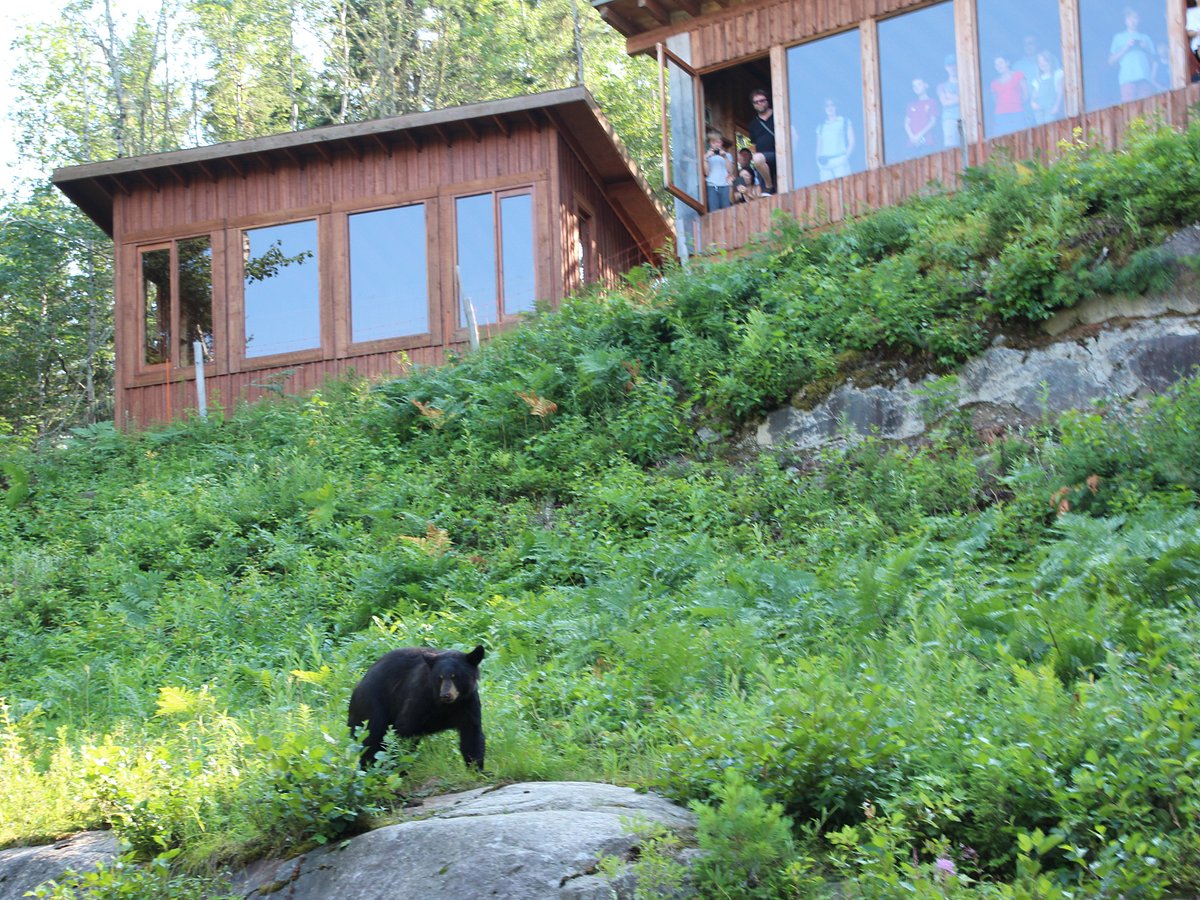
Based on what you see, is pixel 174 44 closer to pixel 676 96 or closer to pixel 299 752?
pixel 676 96

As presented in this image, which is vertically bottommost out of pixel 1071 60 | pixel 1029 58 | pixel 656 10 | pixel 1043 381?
pixel 1043 381

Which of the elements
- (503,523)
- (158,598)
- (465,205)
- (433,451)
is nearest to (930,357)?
(503,523)

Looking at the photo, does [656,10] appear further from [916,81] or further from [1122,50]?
[1122,50]

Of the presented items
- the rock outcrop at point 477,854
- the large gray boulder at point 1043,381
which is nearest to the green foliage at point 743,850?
the rock outcrop at point 477,854

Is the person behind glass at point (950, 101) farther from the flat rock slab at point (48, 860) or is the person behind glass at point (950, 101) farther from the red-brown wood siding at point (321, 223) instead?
the flat rock slab at point (48, 860)

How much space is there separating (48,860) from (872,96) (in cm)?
1554

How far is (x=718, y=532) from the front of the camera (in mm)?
12492

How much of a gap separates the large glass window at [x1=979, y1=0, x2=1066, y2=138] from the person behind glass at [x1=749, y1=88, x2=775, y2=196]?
132 inches

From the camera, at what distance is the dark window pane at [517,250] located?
2138cm

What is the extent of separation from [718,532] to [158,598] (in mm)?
5778

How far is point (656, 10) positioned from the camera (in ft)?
67.2

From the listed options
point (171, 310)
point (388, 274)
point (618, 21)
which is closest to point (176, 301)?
point (171, 310)

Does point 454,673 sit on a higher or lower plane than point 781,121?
lower

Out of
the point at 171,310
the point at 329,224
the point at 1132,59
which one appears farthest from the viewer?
the point at 171,310
